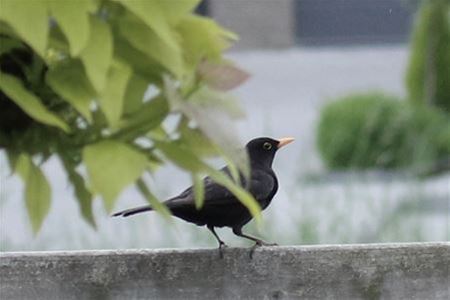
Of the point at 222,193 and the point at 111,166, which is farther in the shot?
the point at 222,193

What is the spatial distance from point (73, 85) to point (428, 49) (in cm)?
1217

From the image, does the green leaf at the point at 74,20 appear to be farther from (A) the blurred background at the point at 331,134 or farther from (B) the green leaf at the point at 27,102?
(A) the blurred background at the point at 331,134

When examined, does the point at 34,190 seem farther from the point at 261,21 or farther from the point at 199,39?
the point at 261,21

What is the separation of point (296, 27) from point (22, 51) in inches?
960

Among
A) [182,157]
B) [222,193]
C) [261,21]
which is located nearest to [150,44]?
[182,157]

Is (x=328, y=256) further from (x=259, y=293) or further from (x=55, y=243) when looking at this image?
(x=55, y=243)

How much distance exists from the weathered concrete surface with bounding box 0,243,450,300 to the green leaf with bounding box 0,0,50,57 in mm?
1351

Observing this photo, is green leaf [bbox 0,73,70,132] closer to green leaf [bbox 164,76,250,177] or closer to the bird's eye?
green leaf [bbox 164,76,250,177]

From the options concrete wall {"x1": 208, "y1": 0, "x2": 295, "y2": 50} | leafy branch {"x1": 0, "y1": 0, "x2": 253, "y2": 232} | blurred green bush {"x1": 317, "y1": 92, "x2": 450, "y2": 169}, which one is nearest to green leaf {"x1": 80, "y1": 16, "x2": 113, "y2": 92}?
leafy branch {"x1": 0, "y1": 0, "x2": 253, "y2": 232}

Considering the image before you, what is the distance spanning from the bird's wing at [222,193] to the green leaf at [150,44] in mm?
1328

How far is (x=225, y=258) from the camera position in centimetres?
263

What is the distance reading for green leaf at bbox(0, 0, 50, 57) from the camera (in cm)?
121

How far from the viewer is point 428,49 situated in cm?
1321

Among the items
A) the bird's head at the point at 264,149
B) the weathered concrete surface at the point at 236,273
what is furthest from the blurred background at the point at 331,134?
the bird's head at the point at 264,149
